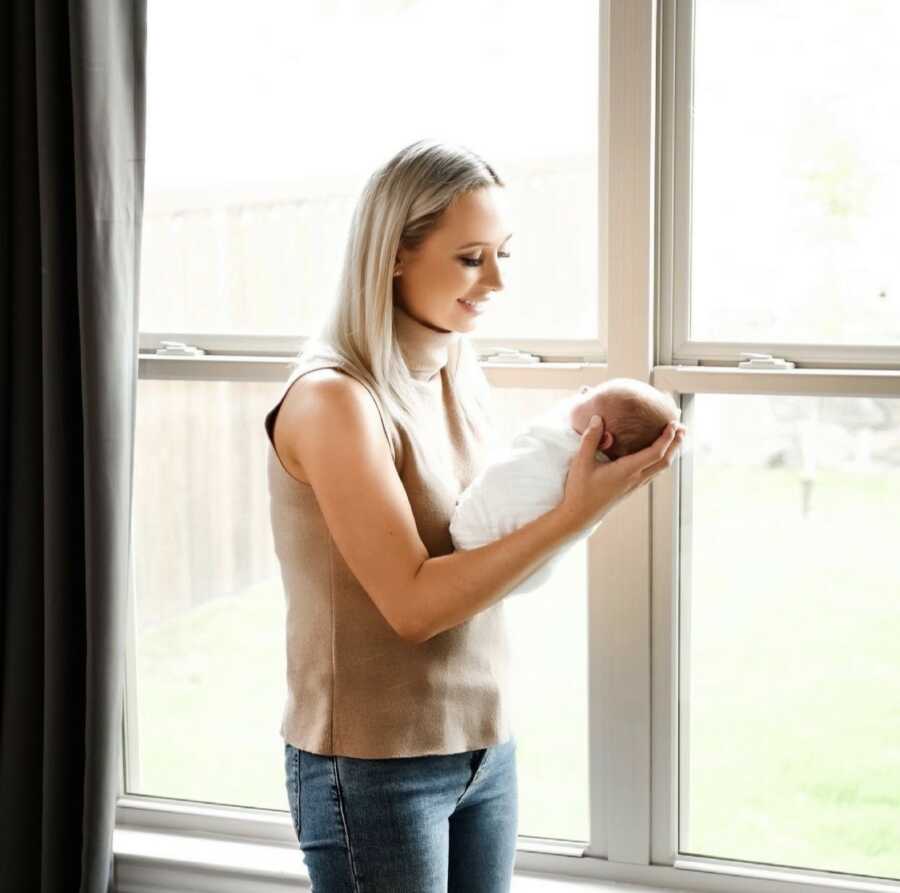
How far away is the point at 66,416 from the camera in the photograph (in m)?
2.02

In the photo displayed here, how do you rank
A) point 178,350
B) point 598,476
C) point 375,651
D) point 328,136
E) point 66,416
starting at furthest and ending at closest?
1. point 178,350
2. point 328,136
3. point 66,416
4. point 375,651
5. point 598,476

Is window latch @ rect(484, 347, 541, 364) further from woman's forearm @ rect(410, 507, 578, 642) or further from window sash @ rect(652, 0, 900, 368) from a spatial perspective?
woman's forearm @ rect(410, 507, 578, 642)

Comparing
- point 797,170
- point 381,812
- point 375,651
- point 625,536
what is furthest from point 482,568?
point 797,170

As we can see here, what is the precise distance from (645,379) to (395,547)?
2.14ft

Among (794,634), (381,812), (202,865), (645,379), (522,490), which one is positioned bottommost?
(202,865)

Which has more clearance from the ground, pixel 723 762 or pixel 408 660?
pixel 408 660

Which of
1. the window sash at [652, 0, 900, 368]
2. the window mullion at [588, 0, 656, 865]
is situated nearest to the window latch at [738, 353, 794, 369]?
the window sash at [652, 0, 900, 368]

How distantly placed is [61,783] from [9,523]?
0.45m

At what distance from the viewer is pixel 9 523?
2096 millimetres

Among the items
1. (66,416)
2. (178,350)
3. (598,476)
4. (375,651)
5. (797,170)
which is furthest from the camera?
(178,350)

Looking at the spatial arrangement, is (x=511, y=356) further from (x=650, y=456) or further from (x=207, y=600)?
(x=207, y=600)

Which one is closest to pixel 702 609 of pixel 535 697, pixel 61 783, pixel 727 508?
pixel 727 508

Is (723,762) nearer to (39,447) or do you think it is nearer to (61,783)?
(61,783)

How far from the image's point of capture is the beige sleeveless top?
1536mm
